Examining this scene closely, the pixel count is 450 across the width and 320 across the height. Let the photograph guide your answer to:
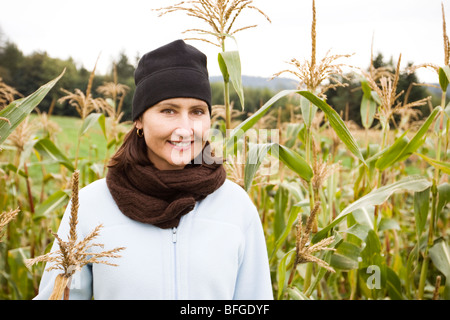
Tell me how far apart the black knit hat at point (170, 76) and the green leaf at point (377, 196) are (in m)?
0.77

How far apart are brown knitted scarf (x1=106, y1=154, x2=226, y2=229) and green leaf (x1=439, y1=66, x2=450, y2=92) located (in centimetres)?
122

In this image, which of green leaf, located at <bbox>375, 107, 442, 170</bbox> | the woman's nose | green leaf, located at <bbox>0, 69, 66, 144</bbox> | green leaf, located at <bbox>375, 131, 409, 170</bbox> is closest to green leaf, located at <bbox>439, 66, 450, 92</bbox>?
green leaf, located at <bbox>375, 107, 442, 170</bbox>

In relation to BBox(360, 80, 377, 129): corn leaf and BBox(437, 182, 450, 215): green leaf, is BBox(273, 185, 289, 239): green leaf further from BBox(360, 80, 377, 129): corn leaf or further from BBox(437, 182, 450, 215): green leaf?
BBox(437, 182, 450, 215): green leaf

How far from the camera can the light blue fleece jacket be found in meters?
1.36

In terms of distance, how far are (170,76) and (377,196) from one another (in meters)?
1.10

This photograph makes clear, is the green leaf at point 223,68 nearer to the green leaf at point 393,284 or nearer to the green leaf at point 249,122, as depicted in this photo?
the green leaf at point 249,122

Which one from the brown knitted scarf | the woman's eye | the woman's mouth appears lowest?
the brown knitted scarf

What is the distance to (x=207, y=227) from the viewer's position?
1.45 m

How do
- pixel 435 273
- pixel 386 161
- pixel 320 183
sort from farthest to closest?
1. pixel 435 273
2. pixel 386 161
3. pixel 320 183
